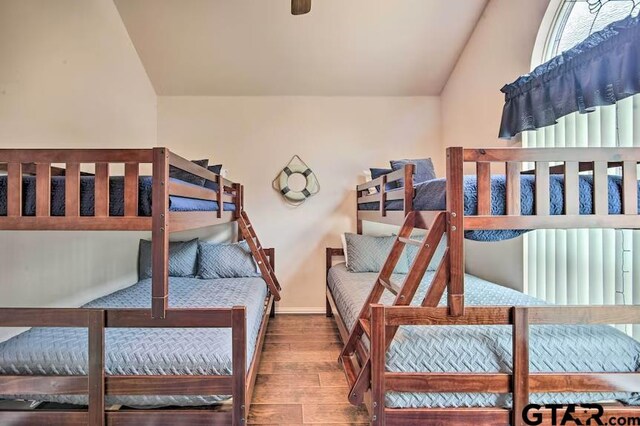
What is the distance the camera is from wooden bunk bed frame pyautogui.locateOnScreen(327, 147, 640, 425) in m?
1.29

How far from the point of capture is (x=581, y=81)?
1.74 metres

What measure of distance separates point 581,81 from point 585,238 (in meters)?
0.86

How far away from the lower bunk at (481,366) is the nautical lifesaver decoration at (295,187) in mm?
2220

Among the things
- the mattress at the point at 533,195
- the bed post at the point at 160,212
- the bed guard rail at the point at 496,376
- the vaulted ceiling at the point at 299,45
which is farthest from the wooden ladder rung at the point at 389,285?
the vaulted ceiling at the point at 299,45

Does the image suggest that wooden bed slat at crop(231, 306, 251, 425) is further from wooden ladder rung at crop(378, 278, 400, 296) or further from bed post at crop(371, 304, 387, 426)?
wooden ladder rung at crop(378, 278, 400, 296)

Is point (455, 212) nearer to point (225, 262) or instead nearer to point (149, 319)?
point (149, 319)

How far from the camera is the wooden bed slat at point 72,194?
1.31 m

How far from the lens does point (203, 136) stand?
362 centimetres

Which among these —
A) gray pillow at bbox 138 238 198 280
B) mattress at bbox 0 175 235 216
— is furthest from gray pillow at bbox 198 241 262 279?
mattress at bbox 0 175 235 216

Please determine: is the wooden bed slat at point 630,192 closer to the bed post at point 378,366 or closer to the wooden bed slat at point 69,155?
the bed post at point 378,366

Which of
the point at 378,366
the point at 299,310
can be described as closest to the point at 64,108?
the point at 378,366

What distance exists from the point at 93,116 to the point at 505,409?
3087 millimetres

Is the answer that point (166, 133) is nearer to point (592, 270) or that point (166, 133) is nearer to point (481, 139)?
point (481, 139)

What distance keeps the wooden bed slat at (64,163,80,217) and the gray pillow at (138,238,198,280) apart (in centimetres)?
182
